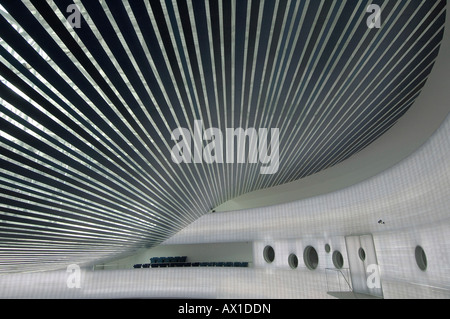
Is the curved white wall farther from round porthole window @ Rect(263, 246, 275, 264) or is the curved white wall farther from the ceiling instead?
the ceiling

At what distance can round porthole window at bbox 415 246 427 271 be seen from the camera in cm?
686

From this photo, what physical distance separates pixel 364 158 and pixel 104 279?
11930 mm

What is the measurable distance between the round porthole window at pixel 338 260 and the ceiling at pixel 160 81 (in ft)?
22.9

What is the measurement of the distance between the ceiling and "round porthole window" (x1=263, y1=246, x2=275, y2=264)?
967 centimetres

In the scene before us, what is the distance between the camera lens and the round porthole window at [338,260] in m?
11.0

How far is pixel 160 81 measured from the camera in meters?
2.98

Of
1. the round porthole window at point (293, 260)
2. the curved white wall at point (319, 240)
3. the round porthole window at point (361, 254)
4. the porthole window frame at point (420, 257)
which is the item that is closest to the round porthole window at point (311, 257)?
the curved white wall at point (319, 240)

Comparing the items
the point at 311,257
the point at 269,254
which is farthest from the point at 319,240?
the point at 269,254

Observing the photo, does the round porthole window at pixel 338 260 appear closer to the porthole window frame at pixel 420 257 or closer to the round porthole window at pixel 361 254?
the round porthole window at pixel 361 254

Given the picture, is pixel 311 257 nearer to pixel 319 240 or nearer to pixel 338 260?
pixel 319 240

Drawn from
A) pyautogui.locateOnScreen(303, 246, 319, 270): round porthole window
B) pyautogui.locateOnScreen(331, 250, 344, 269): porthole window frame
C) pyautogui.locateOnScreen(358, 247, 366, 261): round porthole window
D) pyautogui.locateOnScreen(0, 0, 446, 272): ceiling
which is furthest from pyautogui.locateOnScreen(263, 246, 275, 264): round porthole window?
pyautogui.locateOnScreen(0, 0, 446, 272): ceiling

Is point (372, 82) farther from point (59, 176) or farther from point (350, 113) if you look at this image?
point (59, 176)

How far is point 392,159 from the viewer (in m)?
7.30

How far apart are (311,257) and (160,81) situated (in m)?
11.3
